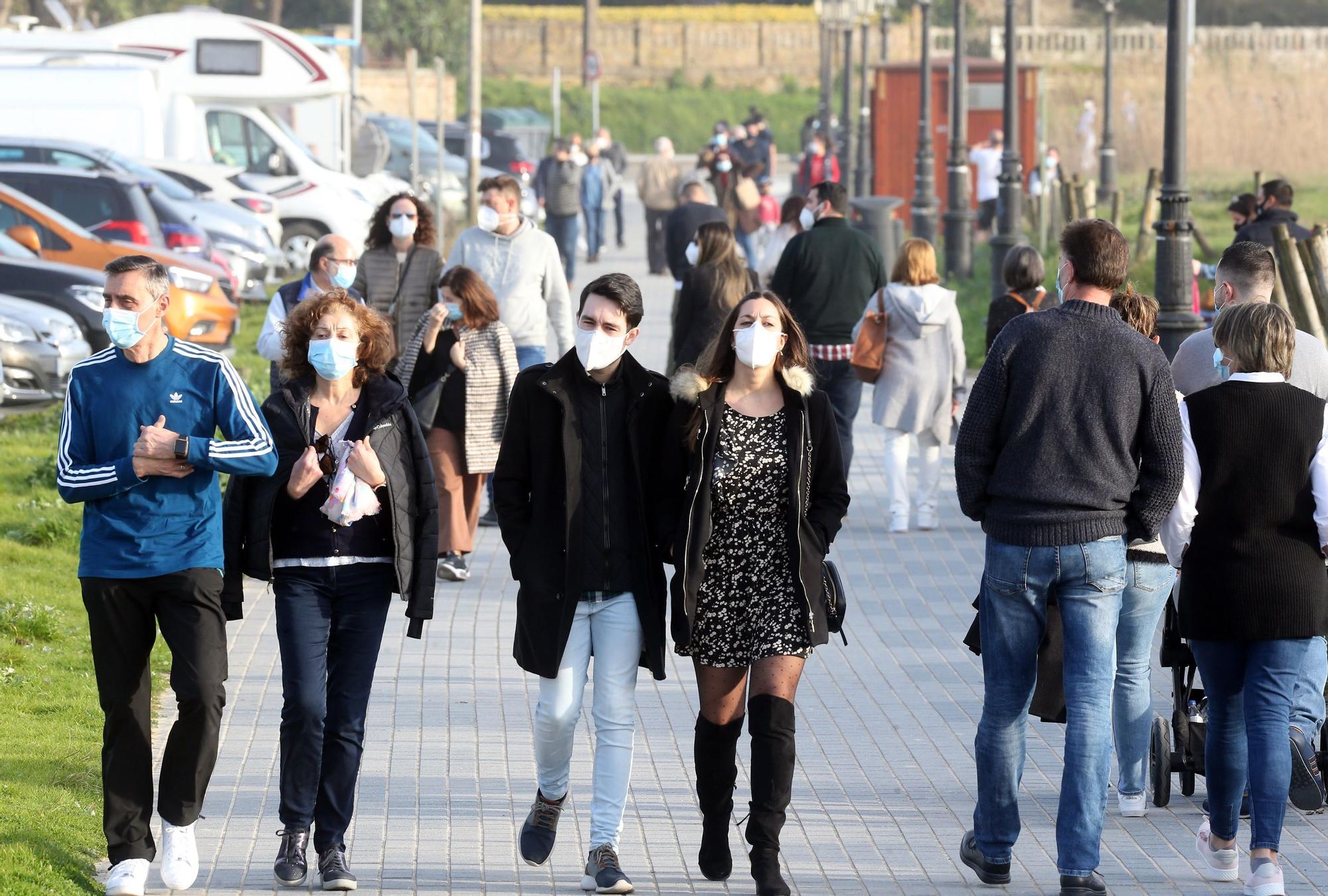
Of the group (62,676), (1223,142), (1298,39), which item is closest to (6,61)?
(62,676)

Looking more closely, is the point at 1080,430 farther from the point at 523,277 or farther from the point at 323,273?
the point at 523,277

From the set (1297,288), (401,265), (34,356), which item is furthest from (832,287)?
(34,356)

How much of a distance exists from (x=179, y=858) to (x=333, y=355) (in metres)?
1.43

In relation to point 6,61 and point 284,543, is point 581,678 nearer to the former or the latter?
point 284,543

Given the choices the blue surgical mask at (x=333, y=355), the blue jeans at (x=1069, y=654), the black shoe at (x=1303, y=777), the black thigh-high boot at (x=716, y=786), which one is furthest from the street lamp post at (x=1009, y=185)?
the blue surgical mask at (x=333, y=355)

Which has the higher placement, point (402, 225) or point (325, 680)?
point (402, 225)

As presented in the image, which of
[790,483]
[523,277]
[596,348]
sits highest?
[596,348]

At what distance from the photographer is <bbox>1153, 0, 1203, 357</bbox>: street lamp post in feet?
34.2

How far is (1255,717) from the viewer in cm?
590

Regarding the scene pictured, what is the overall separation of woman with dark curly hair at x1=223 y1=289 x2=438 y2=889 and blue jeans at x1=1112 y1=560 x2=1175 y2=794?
6.86 ft

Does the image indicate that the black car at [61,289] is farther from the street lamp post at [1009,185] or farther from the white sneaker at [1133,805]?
the white sneaker at [1133,805]

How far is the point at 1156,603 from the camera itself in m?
6.52

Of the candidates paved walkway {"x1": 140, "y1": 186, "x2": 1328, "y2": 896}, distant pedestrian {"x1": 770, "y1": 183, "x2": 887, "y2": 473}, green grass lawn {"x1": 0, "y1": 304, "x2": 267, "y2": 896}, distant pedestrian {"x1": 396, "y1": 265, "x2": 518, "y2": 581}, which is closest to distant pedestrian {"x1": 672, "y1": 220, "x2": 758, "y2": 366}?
distant pedestrian {"x1": 770, "y1": 183, "x2": 887, "y2": 473}

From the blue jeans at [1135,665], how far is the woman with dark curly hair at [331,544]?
82.4 inches
